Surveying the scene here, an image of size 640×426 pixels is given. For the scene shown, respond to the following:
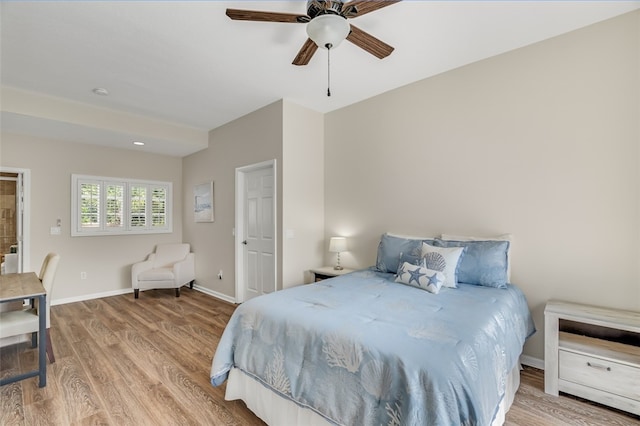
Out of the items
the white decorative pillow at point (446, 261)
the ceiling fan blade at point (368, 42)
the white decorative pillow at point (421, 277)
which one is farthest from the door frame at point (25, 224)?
the white decorative pillow at point (446, 261)

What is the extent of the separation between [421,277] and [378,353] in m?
1.21

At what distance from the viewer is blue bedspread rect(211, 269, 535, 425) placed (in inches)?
47.7

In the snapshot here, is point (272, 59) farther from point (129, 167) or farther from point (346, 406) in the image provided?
point (129, 167)

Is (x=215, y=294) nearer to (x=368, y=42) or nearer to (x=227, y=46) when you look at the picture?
(x=227, y=46)

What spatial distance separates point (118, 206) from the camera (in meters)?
5.11

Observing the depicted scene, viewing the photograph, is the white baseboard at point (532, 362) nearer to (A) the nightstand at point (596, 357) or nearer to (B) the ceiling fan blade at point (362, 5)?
(A) the nightstand at point (596, 357)

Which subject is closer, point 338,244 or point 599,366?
point 599,366

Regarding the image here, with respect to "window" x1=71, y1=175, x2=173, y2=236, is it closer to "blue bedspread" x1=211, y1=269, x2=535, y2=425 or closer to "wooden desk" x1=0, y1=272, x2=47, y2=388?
"wooden desk" x1=0, y1=272, x2=47, y2=388

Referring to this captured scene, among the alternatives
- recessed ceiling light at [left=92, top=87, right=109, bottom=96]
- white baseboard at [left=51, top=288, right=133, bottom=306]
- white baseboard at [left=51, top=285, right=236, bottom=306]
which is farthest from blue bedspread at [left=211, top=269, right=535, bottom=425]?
white baseboard at [left=51, top=288, right=133, bottom=306]

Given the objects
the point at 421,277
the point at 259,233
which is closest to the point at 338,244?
the point at 259,233

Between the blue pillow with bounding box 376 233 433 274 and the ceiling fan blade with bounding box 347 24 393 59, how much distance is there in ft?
5.76

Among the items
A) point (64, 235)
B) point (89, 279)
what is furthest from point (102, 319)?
point (64, 235)

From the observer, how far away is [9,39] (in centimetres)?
244

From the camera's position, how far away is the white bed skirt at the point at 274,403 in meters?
1.59
